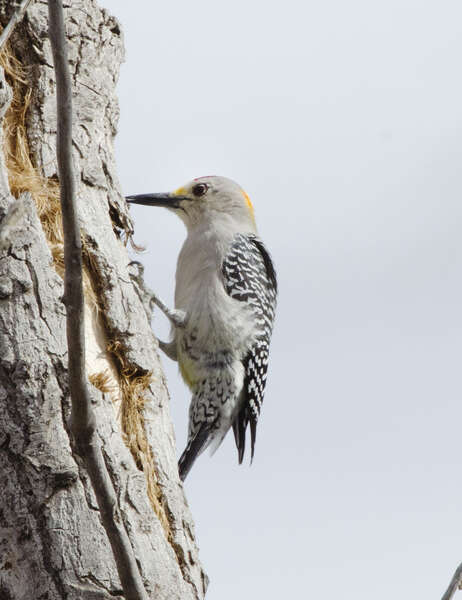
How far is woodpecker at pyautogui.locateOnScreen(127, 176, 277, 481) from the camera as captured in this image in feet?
18.4

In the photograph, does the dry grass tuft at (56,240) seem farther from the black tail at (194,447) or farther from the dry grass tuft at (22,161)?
the black tail at (194,447)

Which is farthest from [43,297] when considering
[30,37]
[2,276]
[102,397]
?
[30,37]

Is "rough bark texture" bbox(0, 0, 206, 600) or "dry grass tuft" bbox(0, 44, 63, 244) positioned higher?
"dry grass tuft" bbox(0, 44, 63, 244)

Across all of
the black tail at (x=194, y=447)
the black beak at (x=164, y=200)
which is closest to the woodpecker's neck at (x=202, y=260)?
the black beak at (x=164, y=200)

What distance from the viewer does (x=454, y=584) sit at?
8.48 feet

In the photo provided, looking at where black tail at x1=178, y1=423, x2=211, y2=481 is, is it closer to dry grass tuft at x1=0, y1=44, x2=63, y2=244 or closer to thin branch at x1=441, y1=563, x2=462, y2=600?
dry grass tuft at x1=0, y1=44, x2=63, y2=244

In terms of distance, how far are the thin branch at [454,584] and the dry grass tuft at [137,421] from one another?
3.35ft

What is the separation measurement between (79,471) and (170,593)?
51 cm

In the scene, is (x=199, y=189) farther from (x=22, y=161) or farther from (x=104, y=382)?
(x=104, y=382)

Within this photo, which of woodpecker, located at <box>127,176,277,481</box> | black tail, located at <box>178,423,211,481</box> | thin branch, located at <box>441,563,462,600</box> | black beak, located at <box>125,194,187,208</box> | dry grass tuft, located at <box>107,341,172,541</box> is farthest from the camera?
black beak, located at <box>125,194,187,208</box>

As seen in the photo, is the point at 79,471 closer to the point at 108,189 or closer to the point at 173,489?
the point at 173,489

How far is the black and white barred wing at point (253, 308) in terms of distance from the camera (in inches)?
231

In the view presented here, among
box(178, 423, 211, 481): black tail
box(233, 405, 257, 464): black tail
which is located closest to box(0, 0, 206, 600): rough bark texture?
box(178, 423, 211, 481): black tail

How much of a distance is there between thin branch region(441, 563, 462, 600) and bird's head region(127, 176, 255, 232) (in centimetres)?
432
